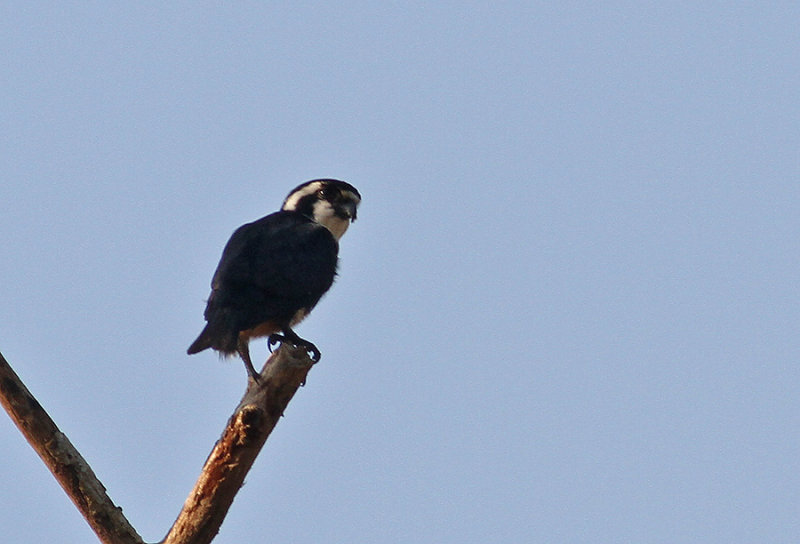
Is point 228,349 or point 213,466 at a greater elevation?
point 228,349

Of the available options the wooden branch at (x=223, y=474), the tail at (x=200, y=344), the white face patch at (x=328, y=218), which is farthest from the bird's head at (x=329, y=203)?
the wooden branch at (x=223, y=474)

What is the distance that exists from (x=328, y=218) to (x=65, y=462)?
3.68 meters

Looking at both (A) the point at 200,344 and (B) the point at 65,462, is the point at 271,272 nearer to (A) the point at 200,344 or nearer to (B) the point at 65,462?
(A) the point at 200,344

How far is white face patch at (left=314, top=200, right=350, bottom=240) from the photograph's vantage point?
8.16 metres

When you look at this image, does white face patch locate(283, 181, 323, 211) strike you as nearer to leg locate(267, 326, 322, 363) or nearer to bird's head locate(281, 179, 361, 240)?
bird's head locate(281, 179, 361, 240)

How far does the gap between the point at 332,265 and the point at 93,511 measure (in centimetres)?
282

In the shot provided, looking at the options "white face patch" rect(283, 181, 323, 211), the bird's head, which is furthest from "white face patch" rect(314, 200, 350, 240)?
"white face patch" rect(283, 181, 323, 211)

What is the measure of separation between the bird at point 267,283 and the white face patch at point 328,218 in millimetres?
407

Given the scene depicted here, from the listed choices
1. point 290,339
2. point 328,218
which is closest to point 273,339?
point 290,339

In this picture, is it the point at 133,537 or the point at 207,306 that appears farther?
the point at 207,306

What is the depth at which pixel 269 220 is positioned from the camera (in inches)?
294

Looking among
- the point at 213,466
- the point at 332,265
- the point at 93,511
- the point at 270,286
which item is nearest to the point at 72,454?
the point at 93,511

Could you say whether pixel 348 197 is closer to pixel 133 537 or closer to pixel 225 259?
pixel 225 259

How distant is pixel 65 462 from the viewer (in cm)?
486
